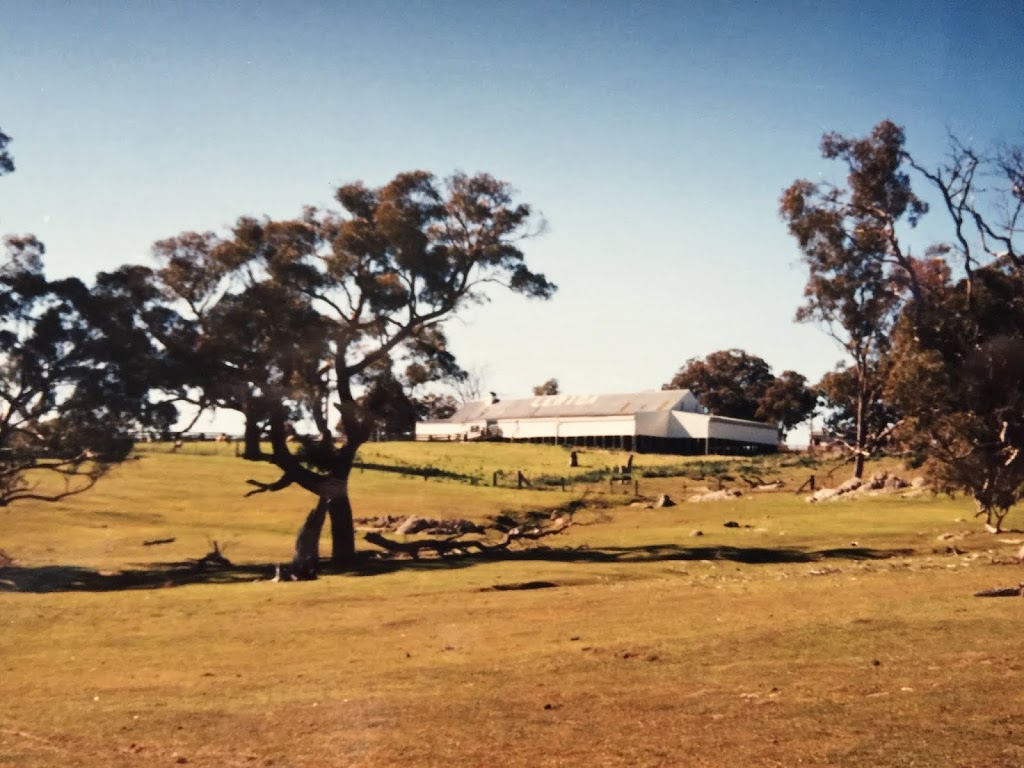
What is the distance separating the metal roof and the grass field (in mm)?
71968

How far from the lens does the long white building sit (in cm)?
10750

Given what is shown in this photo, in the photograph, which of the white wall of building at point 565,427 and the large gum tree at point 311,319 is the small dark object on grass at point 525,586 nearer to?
the large gum tree at point 311,319

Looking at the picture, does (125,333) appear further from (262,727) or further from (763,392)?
(763,392)

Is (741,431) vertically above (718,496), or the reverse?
(741,431)

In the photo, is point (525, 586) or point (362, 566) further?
point (362, 566)

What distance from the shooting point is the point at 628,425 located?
107 meters

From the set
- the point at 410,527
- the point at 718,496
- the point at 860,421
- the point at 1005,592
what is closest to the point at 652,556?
the point at 1005,592

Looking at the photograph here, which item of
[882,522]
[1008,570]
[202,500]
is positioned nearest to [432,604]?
[1008,570]

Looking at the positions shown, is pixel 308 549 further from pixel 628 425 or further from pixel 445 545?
pixel 628 425

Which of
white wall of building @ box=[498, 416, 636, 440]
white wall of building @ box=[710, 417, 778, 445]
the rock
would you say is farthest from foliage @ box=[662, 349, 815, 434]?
the rock

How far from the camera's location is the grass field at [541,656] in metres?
10.1

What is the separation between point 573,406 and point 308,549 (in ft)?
284

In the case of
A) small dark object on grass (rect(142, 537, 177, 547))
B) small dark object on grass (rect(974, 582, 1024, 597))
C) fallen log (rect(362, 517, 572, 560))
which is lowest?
small dark object on grass (rect(142, 537, 177, 547))

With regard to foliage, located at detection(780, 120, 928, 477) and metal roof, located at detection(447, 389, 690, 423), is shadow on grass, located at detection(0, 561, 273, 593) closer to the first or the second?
foliage, located at detection(780, 120, 928, 477)
